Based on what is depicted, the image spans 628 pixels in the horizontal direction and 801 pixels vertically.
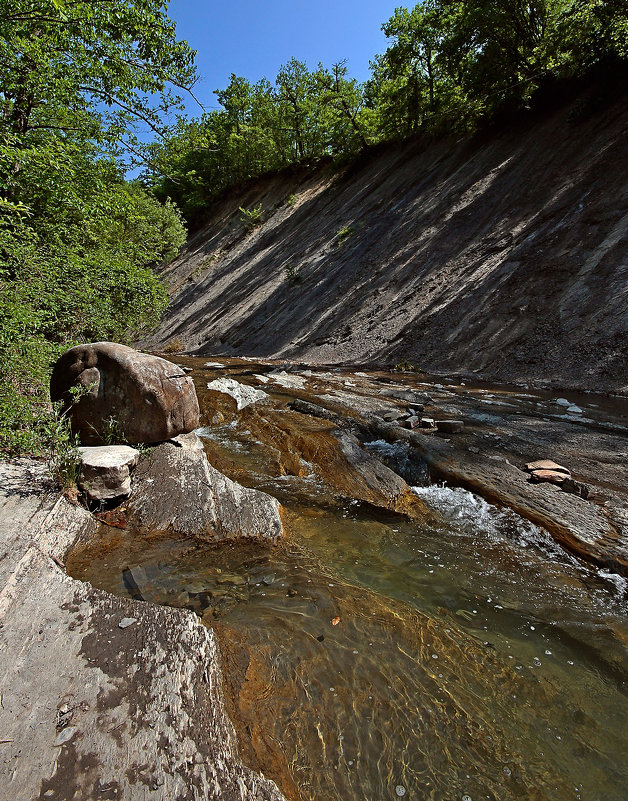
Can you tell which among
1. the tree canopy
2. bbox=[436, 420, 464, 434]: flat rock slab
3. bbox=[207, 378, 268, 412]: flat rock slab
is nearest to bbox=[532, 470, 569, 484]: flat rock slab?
bbox=[436, 420, 464, 434]: flat rock slab

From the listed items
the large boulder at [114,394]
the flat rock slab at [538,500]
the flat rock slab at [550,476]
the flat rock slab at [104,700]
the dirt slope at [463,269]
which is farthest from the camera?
the dirt slope at [463,269]

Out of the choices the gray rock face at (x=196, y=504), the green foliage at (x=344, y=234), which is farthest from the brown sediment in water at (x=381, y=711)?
the green foliage at (x=344, y=234)

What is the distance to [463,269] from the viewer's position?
46.0 ft

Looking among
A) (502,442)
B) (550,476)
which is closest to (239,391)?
(502,442)

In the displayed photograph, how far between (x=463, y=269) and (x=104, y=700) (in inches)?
595

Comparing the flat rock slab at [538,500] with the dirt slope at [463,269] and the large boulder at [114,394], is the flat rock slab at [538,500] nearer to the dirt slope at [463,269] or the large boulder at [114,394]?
the large boulder at [114,394]

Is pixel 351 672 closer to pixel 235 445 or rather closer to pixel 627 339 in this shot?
pixel 235 445

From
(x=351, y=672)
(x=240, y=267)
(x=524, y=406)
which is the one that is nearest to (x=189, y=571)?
(x=351, y=672)

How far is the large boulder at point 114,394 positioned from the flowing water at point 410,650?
66.3 inches

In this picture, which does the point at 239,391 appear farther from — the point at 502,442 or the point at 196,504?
the point at 502,442

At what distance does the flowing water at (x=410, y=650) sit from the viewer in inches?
68.7

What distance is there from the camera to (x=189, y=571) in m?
2.99

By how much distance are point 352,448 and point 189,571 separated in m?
2.90

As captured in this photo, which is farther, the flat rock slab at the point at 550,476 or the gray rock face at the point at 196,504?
the flat rock slab at the point at 550,476
